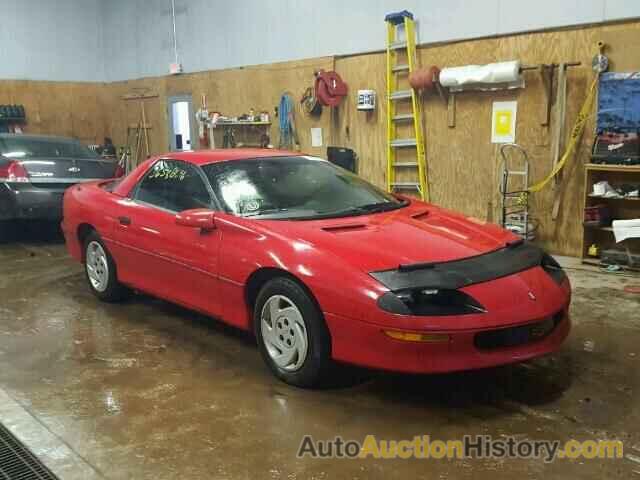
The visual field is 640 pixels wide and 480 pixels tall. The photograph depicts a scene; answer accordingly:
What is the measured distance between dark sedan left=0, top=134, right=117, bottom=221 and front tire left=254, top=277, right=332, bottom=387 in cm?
464

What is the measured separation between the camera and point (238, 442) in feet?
8.95

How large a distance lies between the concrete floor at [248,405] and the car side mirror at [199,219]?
0.82 metres

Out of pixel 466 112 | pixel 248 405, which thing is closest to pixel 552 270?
pixel 248 405

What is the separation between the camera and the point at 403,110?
7895mm

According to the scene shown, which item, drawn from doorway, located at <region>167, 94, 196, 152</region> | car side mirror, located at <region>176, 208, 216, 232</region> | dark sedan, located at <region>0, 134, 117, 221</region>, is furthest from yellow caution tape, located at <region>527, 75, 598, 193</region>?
doorway, located at <region>167, 94, 196, 152</region>

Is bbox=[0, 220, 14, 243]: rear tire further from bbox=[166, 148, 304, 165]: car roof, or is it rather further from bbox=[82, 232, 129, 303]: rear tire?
bbox=[166, 148, 304, 165]: car roof

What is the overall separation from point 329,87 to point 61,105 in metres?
7.41

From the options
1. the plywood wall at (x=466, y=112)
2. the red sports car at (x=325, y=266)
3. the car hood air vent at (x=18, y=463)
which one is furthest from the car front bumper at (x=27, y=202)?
the car hood air vent at (x=18, y=463)

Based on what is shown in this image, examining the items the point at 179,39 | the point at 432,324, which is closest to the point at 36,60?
the point at 179,39

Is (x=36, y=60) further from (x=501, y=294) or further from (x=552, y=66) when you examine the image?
(x=501, y=294)

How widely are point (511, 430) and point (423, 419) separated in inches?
15.7

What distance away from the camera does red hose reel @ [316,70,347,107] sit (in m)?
8.38

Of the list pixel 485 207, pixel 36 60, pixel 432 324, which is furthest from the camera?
pixel 36 60

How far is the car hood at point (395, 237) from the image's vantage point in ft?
10.0
